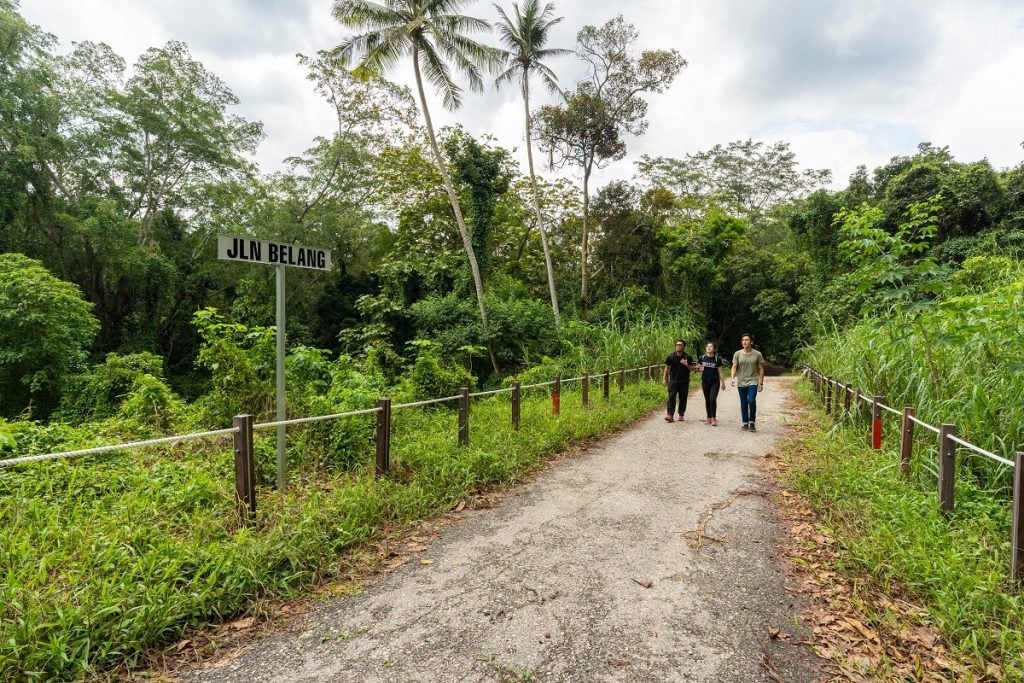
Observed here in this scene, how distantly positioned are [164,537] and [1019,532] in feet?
17.1

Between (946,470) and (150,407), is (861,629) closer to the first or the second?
(946,470)

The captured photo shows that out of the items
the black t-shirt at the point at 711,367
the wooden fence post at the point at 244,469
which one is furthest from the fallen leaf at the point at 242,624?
the black t-shirt at the point at 711,367

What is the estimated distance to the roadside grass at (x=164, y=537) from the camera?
253 centimetres

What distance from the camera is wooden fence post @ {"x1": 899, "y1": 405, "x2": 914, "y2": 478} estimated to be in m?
4.88

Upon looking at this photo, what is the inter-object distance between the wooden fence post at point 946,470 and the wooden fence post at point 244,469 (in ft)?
17.2

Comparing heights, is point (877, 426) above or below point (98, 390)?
above

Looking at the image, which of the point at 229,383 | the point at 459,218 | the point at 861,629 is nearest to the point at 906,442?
the point at 861,629

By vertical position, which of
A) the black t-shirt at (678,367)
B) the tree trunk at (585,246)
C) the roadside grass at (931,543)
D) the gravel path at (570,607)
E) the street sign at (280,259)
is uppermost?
the tree trunk at (585,246)

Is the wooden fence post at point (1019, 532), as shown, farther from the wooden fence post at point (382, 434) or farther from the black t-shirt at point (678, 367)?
the black t-shirt at point (678, 367)

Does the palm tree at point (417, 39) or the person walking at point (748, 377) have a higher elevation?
the palm tree at point (417, 39)

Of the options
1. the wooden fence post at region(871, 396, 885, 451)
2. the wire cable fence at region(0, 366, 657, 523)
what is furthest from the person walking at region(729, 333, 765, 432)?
the wire cable fence at region(0, 366, 657, 523)

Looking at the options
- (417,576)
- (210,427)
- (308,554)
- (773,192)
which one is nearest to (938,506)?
(417,576)

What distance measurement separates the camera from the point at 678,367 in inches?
364

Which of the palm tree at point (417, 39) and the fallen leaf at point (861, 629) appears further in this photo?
the palm tree at point (417, 39)
